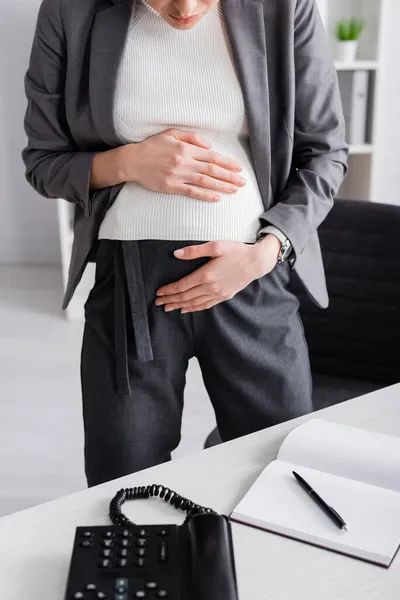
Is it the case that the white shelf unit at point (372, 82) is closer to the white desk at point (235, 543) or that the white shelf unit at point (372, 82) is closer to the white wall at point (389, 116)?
the white wall at point (389, 116)

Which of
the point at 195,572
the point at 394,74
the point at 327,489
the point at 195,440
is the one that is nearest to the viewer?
the point at 195,572

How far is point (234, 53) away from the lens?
1.15 metres

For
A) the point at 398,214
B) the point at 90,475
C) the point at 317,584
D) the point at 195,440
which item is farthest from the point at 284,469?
the point at 195,440

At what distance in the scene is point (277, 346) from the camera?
1.24 meters

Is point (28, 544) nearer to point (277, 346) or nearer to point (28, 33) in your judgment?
point (277, 346)

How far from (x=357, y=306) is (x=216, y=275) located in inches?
23.8

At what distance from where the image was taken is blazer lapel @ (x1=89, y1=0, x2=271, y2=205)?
115 centimetres

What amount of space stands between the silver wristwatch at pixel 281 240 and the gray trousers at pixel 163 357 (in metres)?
0.04

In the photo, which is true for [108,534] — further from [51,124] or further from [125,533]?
[51,124]

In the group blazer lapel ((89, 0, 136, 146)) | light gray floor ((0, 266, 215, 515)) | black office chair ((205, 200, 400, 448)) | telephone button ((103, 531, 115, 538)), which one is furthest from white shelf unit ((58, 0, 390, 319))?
telephone button ((103, 531, 115, 538))

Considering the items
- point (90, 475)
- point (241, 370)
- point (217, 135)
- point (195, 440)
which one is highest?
point (217, 135)

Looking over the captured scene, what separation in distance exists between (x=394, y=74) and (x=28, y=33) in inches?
64.6

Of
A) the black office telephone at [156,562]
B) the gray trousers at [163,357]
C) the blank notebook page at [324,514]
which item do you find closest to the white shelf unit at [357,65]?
the gray trousers at [163,357]

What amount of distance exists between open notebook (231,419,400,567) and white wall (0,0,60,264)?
9.55 feet
